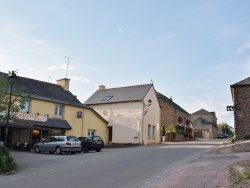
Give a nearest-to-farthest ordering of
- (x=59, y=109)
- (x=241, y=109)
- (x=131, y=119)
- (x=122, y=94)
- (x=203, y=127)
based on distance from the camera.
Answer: (x=241, y=109), (x=59, y=109), (x=131, y=119), (x=122, y=94), (x=203, y=127)

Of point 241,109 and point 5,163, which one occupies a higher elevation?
point 241,109

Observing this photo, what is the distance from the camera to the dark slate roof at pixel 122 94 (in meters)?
40.2

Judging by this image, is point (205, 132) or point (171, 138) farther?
point (205, 132)

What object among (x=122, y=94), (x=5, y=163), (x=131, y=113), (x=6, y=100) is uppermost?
(x=122, y=94)

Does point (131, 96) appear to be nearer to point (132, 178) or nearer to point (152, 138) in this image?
point (152, 138)

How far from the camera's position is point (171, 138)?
45500 mm

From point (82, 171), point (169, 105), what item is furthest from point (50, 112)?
point (169, 105)

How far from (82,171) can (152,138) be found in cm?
2662

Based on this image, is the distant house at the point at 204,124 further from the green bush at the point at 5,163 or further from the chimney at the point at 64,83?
the green bush at the point at 5,163

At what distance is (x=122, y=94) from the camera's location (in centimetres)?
4212

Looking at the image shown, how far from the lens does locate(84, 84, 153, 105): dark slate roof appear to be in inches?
1582

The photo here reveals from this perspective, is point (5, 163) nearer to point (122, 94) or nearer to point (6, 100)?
point (6, 100)

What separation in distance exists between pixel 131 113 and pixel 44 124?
12.6 meters

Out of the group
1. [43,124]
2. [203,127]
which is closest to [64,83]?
[43,124]
